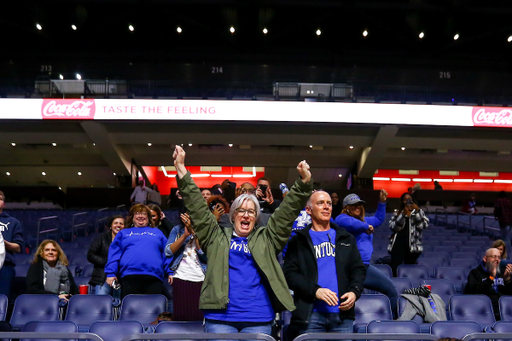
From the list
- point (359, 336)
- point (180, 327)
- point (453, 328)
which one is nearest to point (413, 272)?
point (453, 328)

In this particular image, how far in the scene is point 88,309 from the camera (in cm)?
467

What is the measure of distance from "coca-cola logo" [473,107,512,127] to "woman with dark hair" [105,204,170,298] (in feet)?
44.0

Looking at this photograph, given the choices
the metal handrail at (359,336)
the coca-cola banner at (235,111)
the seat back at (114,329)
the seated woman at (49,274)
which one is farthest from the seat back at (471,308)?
the coca-cola banner at (235,111)

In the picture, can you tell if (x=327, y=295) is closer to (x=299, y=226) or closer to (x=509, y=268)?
(x=299, y=226)

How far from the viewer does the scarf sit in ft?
16.5

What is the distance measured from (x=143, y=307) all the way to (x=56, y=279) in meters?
1.18

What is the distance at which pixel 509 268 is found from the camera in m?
5.23

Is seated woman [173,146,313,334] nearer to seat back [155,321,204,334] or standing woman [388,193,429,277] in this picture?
seat back [155,321,204,334]

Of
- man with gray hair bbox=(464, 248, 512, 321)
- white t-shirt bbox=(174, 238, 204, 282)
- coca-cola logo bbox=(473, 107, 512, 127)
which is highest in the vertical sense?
coca-cola logo bbox=(473, 107, 512, 127)

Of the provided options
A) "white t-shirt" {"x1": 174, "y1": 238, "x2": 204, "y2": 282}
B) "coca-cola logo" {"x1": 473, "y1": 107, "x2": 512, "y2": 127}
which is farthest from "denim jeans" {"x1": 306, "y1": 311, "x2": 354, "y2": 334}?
"coca-cola logo" {"x1": 473, "y1": 107, "x2": 512, "y2": 127}

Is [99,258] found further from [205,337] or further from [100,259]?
[205,337]

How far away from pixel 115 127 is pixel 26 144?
4931mm

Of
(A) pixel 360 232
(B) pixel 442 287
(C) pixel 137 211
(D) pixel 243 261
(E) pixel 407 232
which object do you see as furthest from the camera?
(E) pixel 407 232

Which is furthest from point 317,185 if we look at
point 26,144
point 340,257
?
point 340,257
